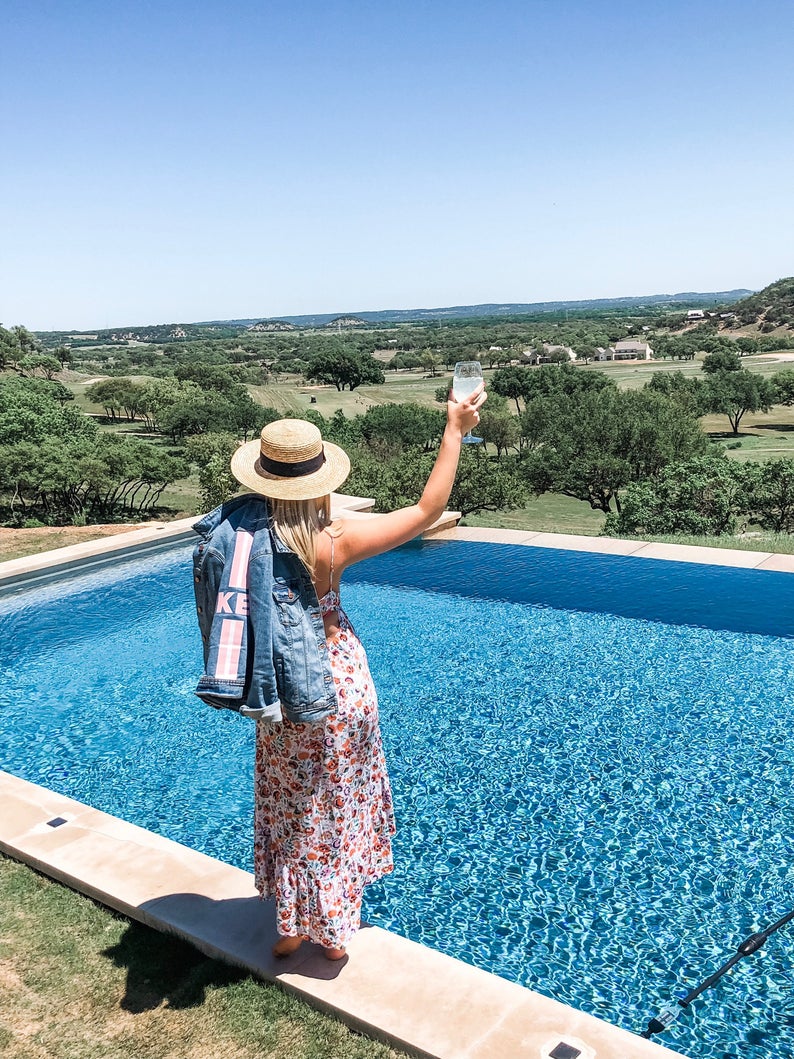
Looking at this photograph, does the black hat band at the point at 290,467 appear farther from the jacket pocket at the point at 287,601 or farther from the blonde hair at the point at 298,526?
the jacket pocket at the point at 287,601

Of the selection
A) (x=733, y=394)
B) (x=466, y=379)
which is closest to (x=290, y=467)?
(x=466, y=379)

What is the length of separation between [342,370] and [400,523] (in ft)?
281

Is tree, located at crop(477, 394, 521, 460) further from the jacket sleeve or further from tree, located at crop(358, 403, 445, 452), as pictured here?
the jacket sleeve

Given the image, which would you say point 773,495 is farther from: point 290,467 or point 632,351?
point 632,351

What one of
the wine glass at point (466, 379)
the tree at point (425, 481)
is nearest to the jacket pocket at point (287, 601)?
the wine glass at point (466, 379)

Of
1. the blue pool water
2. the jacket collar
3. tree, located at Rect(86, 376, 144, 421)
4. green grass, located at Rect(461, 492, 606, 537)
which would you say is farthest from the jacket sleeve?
tree, located at Rect(86, 376, 144, 421)

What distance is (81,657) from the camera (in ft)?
30.3

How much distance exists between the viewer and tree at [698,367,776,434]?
4738 cm

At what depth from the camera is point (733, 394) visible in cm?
4738

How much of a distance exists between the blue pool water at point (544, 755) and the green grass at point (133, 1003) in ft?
4.51

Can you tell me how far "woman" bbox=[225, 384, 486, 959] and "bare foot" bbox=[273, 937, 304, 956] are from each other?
0.09 meters

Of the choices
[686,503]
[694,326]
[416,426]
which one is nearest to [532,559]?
[686,503]

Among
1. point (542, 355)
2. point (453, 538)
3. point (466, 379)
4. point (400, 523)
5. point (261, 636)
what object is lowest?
point (453, 538)

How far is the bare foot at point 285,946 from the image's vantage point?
3195mm
